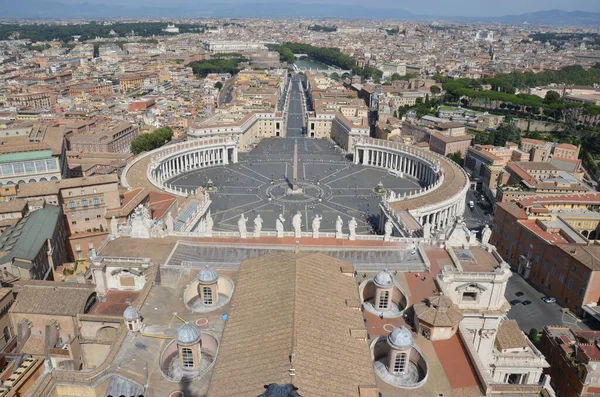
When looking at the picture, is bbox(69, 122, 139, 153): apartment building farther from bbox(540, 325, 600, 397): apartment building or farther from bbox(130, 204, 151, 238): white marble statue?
bbox(540, 325, 600, 397): apartment building

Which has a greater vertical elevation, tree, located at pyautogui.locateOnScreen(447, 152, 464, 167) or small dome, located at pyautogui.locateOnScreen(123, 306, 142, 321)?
small dome, located at pyautogui.locateOnScreen(123, 306, 142, 321)

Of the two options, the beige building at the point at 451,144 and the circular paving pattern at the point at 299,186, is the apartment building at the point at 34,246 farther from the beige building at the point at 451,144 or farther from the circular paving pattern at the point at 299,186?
the beige building at the point at 451,144

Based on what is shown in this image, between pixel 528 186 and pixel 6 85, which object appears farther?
pixel 6 85

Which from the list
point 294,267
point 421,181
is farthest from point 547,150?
point 294,267

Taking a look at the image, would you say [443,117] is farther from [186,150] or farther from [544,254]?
[544,254]

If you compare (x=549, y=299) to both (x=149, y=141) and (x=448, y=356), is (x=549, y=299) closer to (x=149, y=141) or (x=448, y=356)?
(x=448, y=356)

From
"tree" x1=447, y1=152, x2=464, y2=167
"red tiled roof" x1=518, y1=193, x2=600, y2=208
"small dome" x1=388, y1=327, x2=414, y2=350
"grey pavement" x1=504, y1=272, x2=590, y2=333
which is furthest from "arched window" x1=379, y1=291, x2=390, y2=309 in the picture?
"tree" x1=447, y1=152, x2=464, y2=167

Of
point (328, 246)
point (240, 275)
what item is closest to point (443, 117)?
point (328, 246)
